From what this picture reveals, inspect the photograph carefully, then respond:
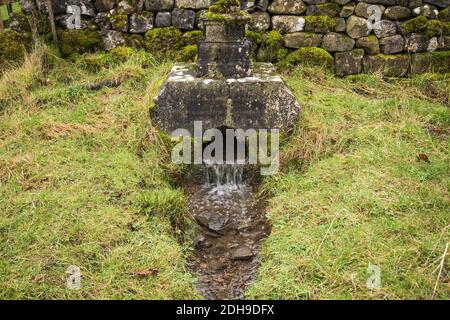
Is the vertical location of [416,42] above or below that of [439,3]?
below

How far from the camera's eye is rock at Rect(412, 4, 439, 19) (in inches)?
248

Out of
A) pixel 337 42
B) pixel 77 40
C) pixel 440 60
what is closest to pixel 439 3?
pixel 440 60

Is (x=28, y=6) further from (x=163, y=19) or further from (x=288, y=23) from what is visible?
(x=288, y=23)

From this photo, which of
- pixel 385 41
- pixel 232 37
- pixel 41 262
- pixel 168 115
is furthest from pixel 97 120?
pixel 385 41

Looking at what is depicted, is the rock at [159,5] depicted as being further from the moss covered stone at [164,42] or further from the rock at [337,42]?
the rock at [337,42]

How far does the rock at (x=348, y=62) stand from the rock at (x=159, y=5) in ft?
8.28

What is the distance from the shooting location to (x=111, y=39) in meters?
6.35

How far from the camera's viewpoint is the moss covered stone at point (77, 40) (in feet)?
20.7

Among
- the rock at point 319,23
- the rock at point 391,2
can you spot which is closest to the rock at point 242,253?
the rock at point 319,23

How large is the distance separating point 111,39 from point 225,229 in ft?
12.0

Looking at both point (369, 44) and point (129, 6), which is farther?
point (369, 44)

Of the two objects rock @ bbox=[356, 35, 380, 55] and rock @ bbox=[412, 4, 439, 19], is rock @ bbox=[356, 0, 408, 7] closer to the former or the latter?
rock @ bbox=[412, 4, 439, 19]

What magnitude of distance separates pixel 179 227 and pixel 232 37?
7.61ft

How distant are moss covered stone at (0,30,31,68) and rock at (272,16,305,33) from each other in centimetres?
358
